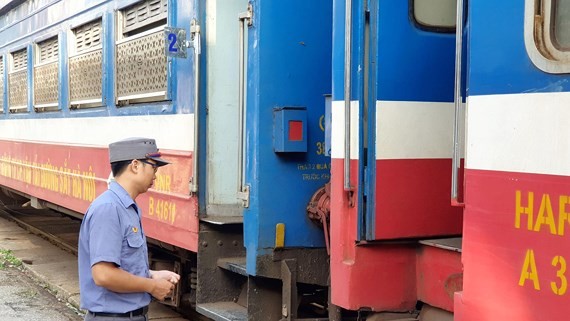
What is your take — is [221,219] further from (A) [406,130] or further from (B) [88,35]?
(B) [88,35]

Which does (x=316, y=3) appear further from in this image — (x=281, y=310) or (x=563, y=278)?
(x=563, y=278)

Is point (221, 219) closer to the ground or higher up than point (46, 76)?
closer to the ground

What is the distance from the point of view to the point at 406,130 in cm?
343

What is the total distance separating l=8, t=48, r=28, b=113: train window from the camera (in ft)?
31.8

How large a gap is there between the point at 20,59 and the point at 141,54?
5.05m

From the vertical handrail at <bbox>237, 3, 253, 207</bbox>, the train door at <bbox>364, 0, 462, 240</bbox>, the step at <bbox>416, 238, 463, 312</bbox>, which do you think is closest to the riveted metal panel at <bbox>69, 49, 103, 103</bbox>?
the vertical handrail at <bbox>237, 3, 253, 207</bbox>

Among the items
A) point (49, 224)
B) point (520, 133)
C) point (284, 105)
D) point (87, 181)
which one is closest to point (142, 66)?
point (87, 181)

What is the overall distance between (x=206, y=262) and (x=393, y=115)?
1841 mm

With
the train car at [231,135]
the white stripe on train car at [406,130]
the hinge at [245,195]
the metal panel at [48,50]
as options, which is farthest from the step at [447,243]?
the metal panel at [48,50]

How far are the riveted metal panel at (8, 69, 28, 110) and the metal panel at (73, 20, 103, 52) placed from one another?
101 inches

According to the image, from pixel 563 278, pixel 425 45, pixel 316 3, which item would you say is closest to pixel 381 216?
pixel 425 45

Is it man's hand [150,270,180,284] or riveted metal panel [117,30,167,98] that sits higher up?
riveted metal panel [117,30,167,98]

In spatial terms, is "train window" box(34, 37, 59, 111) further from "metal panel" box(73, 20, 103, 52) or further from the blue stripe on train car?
the blue stripe on train car

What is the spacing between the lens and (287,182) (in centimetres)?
434
